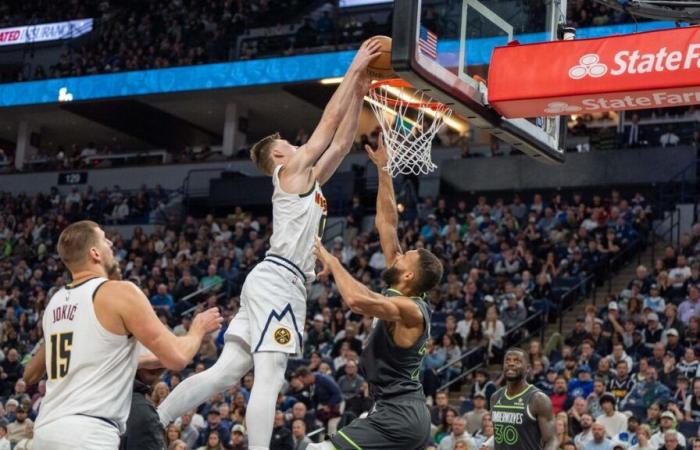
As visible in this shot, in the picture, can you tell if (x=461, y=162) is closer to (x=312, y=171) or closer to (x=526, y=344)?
(x=526, y=344)

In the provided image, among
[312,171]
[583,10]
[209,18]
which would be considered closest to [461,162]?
[583,10]

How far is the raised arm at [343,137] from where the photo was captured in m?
7.33

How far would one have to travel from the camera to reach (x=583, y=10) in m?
24.4

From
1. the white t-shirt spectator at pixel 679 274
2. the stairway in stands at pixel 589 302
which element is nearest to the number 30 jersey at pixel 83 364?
the stairway in stands at pixel 589 302

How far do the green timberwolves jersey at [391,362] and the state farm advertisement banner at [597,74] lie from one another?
3035 mm

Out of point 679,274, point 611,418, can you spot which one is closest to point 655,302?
point 679,274

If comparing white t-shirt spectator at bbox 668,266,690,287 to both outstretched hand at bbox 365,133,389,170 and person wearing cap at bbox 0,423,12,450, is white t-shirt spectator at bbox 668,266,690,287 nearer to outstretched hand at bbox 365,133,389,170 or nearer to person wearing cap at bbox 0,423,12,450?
outstretched hand at bbox 365,133,389,170

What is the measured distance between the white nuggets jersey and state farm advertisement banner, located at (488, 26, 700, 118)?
2.60m

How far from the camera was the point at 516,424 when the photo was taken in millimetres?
9555

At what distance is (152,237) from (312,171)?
19.1m

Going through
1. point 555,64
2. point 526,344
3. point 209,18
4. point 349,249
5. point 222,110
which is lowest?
point 526,344

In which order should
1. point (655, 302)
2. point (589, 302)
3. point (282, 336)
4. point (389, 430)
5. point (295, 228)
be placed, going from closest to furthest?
point (389, 430)
point (282, 336)
point (295, 228)
point (655, 302)
point (589, 302)

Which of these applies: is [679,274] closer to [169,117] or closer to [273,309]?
[273,309]

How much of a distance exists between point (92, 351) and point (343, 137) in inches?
111
